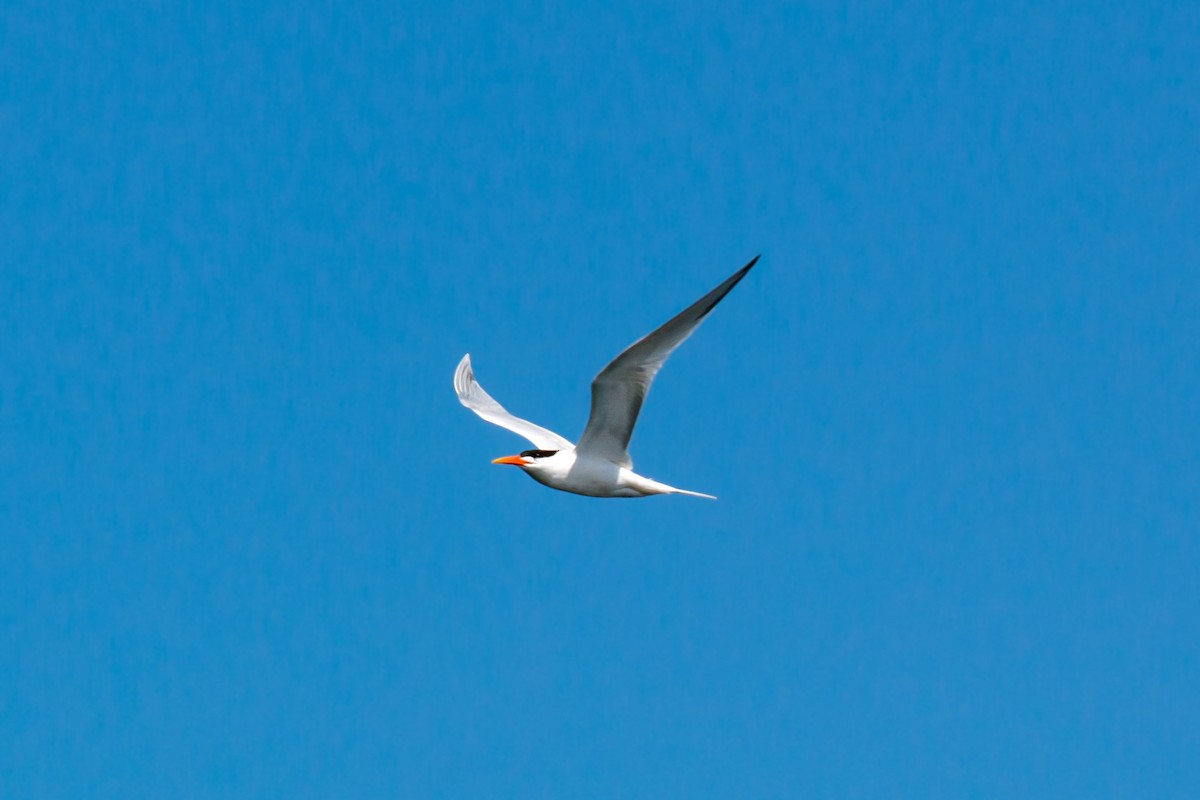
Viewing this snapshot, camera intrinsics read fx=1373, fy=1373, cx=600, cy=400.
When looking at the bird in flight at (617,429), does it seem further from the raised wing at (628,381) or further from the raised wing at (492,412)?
the raised wing at (492,412)

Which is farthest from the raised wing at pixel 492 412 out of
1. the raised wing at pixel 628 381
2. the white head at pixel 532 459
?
the raised wing at pixel 628 381

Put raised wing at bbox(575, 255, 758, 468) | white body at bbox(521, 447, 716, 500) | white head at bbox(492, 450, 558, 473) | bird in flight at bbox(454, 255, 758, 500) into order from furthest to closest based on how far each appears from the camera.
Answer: white head at bbox(492, 450, 558, 473)
white body at bbox(521, 447, 716, 500)
bird in flight at bbox(454, 255, 758, 500)
raised wing at bbox(575, 255, 758, 468)

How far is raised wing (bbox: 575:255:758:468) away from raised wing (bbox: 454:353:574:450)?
8.07 feet

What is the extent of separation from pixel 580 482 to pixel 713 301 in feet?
12.2

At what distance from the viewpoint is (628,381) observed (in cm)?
1546

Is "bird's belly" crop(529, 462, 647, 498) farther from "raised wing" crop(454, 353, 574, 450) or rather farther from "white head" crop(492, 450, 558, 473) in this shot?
"raised wing" crop(454, 353, 574, 450)

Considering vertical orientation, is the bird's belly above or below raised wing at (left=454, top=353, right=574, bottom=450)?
below

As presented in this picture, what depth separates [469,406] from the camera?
2155 centimetres

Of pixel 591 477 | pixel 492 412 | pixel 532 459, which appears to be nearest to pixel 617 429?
pixel 591 477

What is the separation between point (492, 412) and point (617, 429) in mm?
5628

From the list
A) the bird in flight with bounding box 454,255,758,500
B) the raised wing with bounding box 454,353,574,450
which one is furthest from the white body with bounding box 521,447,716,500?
the raised wing with bounding box 454,353,574,450

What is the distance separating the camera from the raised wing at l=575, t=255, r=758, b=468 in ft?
46.7

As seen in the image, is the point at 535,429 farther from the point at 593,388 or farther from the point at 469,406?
the point at 593,388

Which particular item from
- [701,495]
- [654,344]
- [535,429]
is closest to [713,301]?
[654,344]
